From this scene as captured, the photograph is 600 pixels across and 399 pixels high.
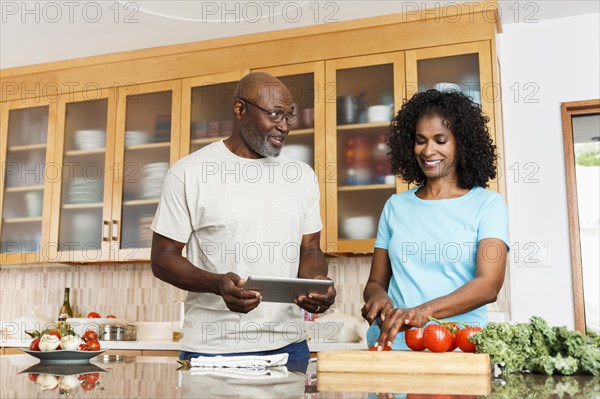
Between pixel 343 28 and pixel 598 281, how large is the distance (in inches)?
73.6

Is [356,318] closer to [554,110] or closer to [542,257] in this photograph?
[542,257]

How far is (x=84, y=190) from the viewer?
3998 millimetres

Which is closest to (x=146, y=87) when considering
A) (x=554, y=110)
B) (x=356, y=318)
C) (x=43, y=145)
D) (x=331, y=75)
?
(x=43, y=145)

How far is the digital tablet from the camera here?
144 cm

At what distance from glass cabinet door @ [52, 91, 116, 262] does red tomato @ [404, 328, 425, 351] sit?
286cm

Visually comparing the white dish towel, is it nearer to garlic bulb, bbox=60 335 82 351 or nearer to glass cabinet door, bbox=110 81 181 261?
garlic bulb, bbox=60 335 82 351

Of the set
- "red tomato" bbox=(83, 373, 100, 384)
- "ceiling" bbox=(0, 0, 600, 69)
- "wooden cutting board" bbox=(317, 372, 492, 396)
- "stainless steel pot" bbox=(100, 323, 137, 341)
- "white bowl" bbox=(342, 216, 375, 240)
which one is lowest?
"stainless steel pot" bbox=(100, 323, 137, 341)

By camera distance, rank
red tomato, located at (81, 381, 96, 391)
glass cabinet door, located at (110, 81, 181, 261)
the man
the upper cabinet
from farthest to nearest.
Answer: glass cabinet door, located at (110, 81, 181, 261) → the upper cabinet → the man → red tomato, located at (81, 381, 96, 391)

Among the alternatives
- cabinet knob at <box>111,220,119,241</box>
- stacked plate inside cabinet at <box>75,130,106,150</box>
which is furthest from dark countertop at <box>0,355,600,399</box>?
stacked plate inside cabinet at <box>75,130,106,150</box>

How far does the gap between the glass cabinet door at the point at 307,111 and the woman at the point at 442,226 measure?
166cm

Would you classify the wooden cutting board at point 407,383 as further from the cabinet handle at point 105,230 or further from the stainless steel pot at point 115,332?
the cabinet handle at point 105,230

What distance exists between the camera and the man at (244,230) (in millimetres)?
1703

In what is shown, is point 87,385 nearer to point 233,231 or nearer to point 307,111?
point 233,231

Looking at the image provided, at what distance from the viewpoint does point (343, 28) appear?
11.5ft
